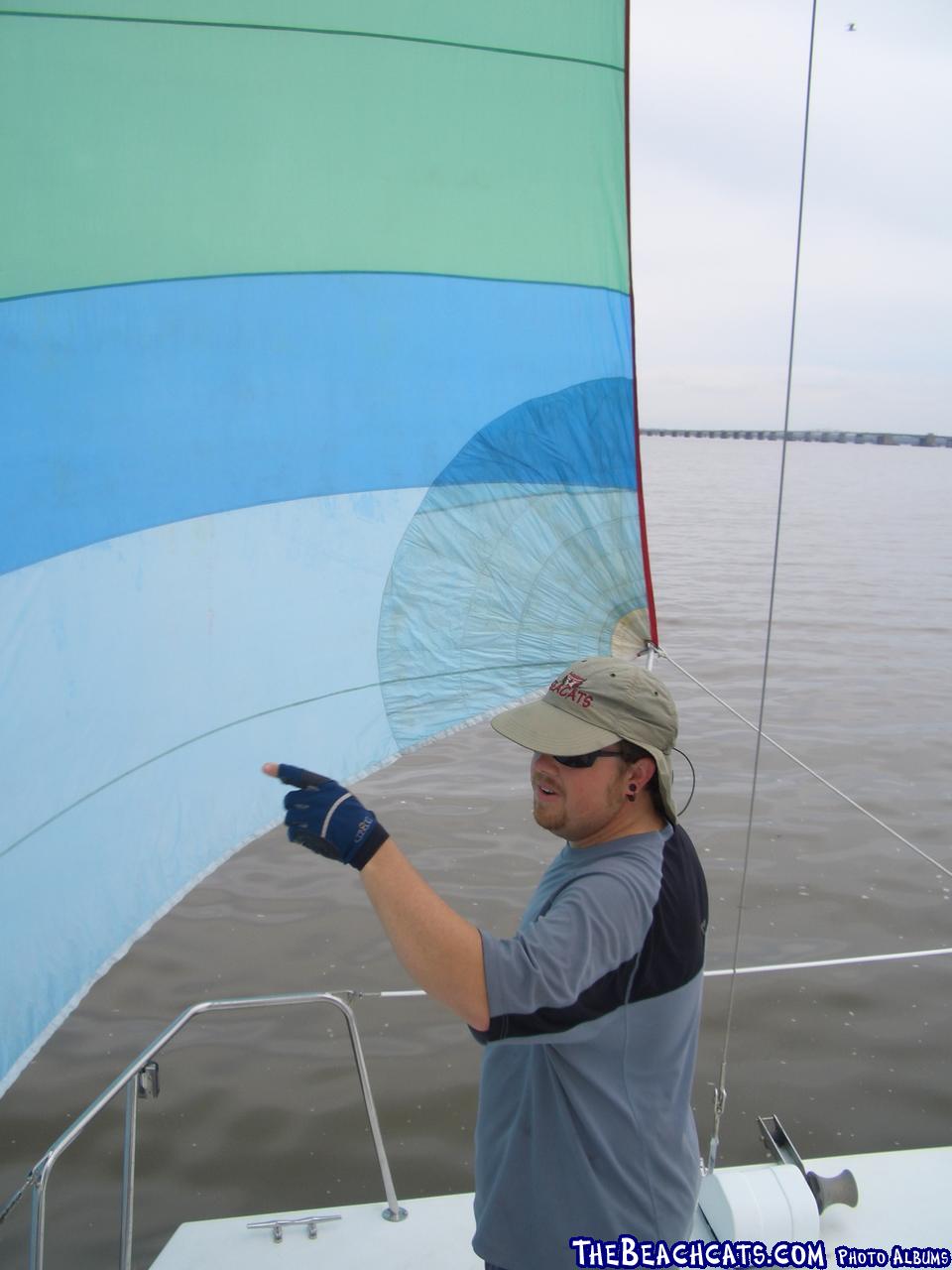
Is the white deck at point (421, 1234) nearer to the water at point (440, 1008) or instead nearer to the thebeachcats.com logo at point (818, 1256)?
the thebeachcats.com logo at point (818, 1256)

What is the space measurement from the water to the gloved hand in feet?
7.34

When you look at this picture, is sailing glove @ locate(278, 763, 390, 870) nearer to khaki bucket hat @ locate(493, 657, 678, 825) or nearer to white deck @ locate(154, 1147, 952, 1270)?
khaki bucket hat @ locate(493, 657, 678, 825)

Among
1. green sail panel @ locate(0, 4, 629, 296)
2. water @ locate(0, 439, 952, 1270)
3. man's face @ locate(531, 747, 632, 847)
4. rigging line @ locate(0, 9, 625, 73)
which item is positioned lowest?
water @ locate(0, 439, 952, 1270)

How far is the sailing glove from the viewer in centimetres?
114

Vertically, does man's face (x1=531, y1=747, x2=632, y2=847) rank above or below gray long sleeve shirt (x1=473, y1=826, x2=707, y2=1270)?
above

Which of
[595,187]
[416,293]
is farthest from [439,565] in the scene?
[595,187]

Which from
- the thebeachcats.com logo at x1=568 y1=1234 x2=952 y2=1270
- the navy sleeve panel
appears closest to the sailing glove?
the navy sleeve panel

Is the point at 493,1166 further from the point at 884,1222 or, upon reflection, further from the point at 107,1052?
the point at 107,1052

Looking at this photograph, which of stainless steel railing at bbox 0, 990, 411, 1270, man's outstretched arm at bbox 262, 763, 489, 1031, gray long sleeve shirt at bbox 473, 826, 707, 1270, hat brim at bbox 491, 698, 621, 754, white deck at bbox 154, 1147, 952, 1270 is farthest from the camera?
white deck at bbox 154, 1147, 952, 1270

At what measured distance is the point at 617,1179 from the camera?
51.9 inches

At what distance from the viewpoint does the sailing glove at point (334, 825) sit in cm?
114

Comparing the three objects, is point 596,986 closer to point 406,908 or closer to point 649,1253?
point 406,908

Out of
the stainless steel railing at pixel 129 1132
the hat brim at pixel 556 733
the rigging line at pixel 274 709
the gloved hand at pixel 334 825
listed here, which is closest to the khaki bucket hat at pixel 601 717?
the hat brim at pixel 556 733

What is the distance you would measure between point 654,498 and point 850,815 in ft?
68.9
